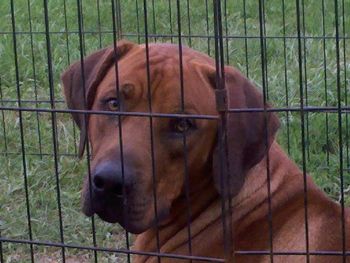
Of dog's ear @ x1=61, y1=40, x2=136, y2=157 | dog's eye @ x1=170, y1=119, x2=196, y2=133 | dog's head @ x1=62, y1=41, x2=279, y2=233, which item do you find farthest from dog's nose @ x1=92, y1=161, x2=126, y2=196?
dog's ear @ x1=61, y1=40, x2=136, y2=157

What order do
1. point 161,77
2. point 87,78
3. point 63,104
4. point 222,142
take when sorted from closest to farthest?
point 222,142 < point 161,77 < point 87,78 < point 63,104

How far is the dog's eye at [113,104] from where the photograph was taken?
3279 mm

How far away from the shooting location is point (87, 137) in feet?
11.1

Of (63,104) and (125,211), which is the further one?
(63,104)

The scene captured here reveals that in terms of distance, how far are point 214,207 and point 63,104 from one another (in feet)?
8.93

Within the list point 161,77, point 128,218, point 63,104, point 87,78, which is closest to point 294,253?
point 128,218

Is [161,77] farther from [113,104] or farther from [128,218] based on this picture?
[128,218]

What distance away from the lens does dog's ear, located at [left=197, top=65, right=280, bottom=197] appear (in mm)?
3193

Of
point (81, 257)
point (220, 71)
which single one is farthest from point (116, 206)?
point (81, 257)

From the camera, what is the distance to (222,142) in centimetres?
302

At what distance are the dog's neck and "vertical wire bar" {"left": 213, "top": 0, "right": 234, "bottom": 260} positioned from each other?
6 cm

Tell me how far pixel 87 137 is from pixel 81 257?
114 centimetres

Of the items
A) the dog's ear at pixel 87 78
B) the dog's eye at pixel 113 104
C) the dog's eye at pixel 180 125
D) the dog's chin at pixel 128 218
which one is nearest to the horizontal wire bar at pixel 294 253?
the dog's chin at pixel 128 218

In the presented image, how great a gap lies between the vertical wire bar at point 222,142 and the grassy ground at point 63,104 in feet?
2.00
